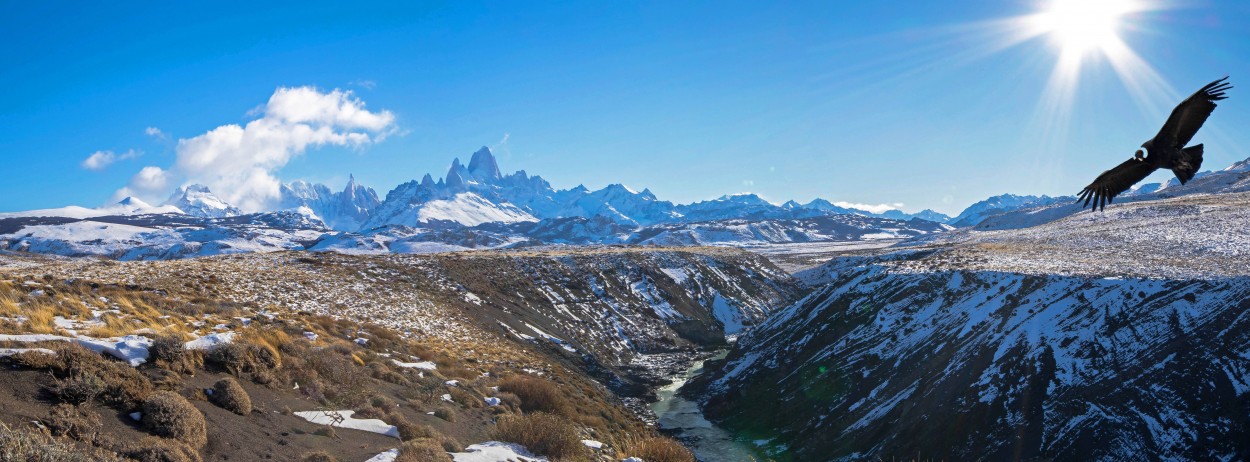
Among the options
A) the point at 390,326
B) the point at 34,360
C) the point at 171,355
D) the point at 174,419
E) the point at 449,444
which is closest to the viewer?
the point at 174,419

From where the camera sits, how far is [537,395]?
23.5 metres

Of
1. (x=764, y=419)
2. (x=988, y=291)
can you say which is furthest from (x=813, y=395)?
(x=988, y=291)

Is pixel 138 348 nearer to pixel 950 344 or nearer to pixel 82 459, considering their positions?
pixel 82 459

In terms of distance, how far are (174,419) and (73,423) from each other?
56.7 inches

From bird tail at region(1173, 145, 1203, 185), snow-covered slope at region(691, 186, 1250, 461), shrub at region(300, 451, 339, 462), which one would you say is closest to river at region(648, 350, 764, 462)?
snow-covered slope at region(691, 186, 1250, 461)

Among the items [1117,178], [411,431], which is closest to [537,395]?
[411,431]

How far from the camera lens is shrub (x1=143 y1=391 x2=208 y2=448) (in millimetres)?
10500

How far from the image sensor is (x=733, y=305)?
8400 cm

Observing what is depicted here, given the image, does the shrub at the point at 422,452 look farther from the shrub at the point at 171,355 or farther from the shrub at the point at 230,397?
the shrub at the point at 171,355

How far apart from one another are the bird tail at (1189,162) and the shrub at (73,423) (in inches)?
794

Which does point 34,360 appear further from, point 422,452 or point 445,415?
point 445,415

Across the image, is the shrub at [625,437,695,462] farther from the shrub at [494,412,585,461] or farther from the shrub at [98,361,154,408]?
the shrub at [98,361,154,408]

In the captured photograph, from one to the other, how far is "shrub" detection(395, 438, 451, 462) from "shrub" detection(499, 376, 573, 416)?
347 inches

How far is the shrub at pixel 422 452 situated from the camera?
486 inches
